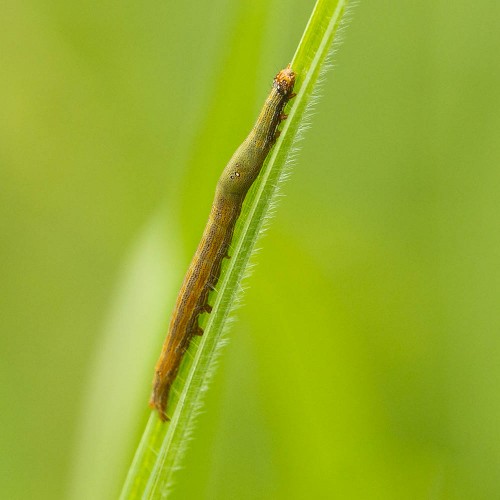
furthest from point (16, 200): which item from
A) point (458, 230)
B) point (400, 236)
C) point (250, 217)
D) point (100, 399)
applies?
point (250, 217)

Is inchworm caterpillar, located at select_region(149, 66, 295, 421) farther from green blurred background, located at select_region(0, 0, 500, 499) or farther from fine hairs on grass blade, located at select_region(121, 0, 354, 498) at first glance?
fine hairs on grass blade, located at select_region(121, 0, 354, 498)

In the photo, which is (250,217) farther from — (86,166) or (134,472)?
(86,166)

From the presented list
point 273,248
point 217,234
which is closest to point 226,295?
point 217,234

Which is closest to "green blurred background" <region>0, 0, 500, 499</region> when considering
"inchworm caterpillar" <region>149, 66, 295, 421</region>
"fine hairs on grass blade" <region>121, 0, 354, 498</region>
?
"inchworm caterpillar" <region>149, 66, 295, 421</region>

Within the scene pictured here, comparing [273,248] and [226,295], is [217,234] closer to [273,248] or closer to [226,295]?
[273,248]

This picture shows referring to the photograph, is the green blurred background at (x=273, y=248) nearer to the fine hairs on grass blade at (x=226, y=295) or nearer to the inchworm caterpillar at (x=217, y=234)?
the inchworm caterpillar at (x=217, y=234)

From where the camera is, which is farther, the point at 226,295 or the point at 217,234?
the point at 217,234
